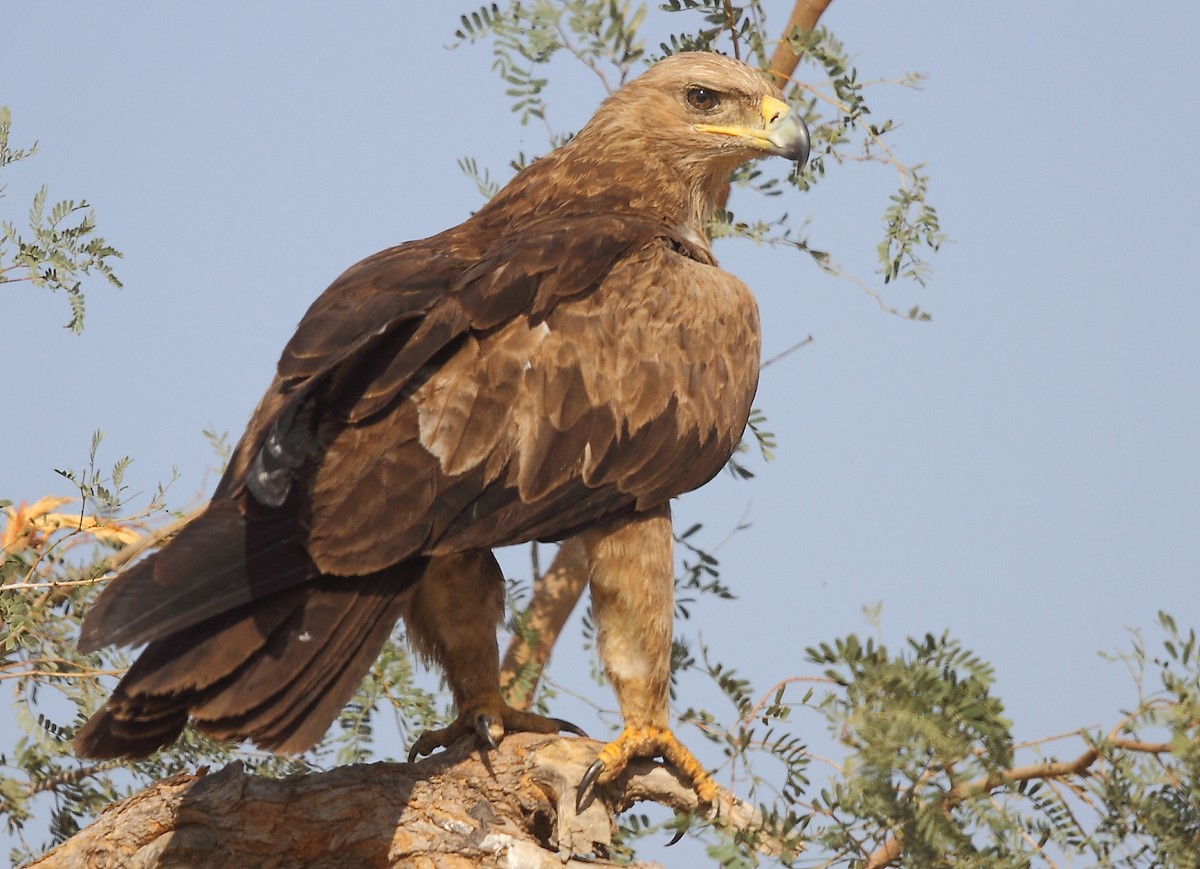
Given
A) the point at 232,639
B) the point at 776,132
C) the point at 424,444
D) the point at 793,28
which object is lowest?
the point at 232,639

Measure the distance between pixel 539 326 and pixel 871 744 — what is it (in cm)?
156

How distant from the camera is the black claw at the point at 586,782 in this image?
4.12 meters

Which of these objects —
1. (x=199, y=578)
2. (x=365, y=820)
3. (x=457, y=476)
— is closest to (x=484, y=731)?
(x=365, y=820)

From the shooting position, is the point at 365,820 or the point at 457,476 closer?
the point at 457,476

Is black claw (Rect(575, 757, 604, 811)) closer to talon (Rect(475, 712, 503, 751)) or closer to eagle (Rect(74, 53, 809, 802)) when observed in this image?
eagle (Rect(74, 53, 809, 802))

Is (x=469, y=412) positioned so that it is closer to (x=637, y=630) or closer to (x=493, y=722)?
(x=637, y=630)

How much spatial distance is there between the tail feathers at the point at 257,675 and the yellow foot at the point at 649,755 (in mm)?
854

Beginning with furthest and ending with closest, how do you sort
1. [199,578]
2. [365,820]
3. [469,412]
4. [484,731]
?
[484,731] → [365,820] → [469,412] → [199,578]

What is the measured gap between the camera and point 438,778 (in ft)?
13.7

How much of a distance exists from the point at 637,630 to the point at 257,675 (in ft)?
3.89

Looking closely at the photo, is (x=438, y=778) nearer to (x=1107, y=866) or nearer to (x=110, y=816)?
(x=110, y=816)

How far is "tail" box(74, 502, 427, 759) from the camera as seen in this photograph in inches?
133

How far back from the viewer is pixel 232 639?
3465 mm

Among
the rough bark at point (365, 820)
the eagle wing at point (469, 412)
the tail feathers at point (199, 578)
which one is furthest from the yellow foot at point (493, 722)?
the tail feathers at point (199, 578)
